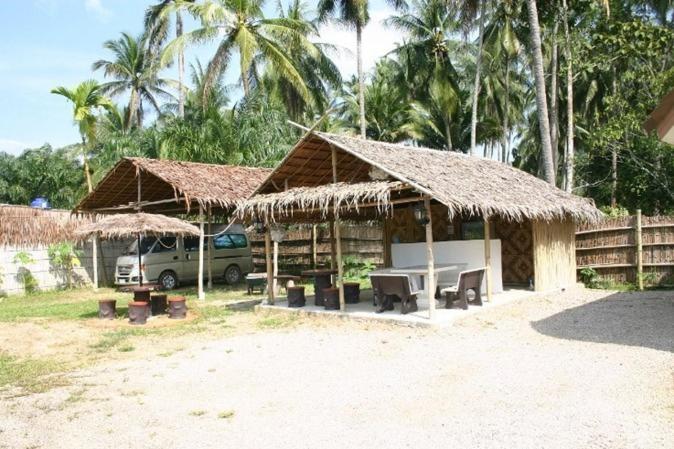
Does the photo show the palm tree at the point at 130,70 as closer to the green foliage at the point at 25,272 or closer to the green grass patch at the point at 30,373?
the green foliage at the point at 25,272

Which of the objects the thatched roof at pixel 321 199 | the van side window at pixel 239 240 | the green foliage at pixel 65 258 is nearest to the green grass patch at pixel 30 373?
the thatched roof at pixel 321 199

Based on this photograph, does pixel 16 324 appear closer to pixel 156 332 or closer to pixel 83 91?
pixel 156 332

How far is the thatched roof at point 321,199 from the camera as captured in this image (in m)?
9.28

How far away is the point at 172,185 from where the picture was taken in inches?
557

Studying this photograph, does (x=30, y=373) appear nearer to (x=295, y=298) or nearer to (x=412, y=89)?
(x=295, y=298)

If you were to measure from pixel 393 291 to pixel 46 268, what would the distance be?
11.9 meters

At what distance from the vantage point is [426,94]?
30719 mm

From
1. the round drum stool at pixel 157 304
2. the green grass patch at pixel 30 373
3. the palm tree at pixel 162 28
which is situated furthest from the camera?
the palm tree at pixel 162 28

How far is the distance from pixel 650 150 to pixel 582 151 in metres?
18.3

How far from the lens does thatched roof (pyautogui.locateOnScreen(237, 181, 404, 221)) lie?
9281mm

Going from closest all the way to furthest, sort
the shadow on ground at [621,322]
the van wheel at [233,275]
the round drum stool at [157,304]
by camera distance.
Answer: the shadow on ground at [621,322]
the round drum stool at [157,304]
the van wheel at [233,275]

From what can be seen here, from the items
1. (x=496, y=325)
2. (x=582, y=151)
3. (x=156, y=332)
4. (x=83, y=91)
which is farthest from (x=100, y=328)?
(x=582, y=151)

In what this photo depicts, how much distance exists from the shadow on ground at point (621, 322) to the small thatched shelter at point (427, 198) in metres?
1.63

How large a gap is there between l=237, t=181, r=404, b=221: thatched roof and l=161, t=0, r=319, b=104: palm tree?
1067 cm
